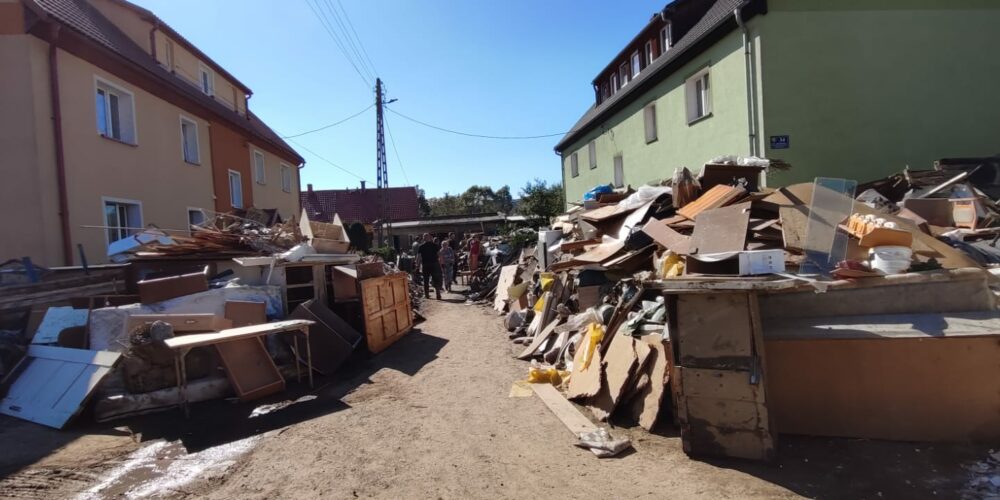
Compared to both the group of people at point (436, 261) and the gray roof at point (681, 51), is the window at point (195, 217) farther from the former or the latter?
the gray roof at point (681, 51)

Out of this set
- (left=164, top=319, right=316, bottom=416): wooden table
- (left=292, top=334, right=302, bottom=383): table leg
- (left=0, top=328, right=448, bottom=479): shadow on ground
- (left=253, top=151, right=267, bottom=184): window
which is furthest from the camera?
(left=253, top=151, right=267, bottom=184): window

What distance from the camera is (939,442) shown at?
3.71 metres

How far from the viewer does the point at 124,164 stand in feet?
34.9

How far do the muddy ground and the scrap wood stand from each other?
319cm

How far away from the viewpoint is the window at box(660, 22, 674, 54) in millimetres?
14523

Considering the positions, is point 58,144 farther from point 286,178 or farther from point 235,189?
point 286,178

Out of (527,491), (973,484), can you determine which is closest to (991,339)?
(973,484)

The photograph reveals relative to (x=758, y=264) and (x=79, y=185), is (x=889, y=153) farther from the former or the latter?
(x=79, y=185)

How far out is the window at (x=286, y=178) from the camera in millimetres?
21925

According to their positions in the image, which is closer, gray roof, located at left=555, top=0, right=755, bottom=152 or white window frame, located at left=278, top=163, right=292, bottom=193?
gray roof, located at left=555, top=0, right=755, bottom=152

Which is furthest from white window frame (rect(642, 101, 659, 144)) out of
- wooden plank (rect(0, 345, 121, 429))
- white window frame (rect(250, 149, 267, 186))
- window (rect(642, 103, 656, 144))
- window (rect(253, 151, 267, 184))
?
wooden plank (rect(0, 345, 121, 429))

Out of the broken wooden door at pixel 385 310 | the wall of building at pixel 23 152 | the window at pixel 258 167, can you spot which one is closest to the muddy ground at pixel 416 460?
the broken wooden door at pixel 385 310

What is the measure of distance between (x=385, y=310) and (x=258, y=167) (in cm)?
1339

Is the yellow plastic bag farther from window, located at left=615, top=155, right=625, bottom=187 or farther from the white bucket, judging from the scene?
window, located at left=615, top=155, right=625, bottom=187
